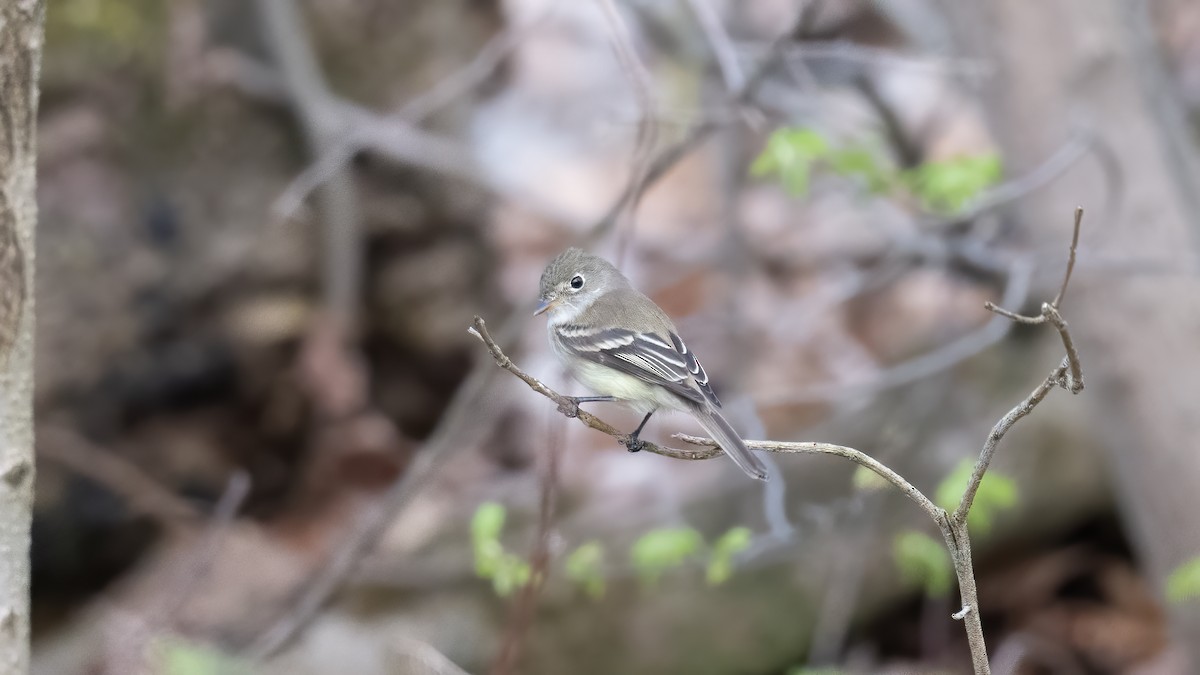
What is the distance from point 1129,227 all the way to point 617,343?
236cm

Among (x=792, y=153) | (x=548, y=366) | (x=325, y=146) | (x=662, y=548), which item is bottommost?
(x=662, y=548)

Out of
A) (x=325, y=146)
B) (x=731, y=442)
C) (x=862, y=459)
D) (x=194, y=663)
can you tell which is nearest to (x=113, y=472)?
(x=325, y=146)

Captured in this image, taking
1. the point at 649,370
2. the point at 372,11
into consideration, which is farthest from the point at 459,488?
the point at 649,370

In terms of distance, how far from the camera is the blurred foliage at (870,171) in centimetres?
364

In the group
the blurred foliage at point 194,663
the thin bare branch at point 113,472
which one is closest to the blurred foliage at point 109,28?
the thin bare branch at point 113,472

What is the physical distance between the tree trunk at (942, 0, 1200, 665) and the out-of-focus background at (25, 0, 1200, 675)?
0.01 meters

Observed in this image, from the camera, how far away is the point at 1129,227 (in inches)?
162

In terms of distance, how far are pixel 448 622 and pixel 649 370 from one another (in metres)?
2.50

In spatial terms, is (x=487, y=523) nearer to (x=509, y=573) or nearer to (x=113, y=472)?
(x=509, y=573)

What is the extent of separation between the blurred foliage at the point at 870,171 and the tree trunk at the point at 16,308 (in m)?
2.21

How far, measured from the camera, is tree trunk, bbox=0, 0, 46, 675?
6.85 ft

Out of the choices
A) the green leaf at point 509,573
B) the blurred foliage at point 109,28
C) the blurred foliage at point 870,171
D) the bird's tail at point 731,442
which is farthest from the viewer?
the blurred foliage at point 109,28

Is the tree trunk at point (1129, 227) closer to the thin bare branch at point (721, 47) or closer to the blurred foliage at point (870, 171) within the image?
the blurred foliage at point (870, 171)

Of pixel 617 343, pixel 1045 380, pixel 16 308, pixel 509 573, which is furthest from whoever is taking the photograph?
pixel 509 573
